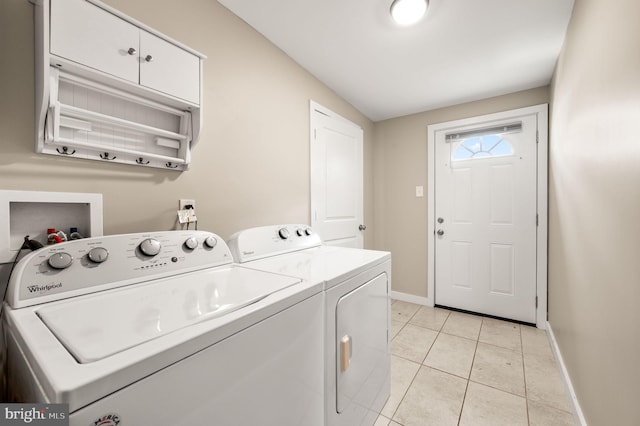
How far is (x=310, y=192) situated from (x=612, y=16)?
1.87m

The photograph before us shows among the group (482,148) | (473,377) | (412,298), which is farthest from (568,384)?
(482,148)

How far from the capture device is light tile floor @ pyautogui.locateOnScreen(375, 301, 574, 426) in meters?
1.53

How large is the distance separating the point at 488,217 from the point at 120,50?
3.23m

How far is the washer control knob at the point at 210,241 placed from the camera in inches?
47.6

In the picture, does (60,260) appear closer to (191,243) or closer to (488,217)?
(191,243)

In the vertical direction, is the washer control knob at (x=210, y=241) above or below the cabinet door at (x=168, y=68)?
below

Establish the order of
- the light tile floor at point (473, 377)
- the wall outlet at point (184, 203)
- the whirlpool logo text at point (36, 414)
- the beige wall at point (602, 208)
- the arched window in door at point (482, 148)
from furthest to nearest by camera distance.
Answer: the arched window in door at point (482, 148) → the light tile floor at point (473, 377) → the wall outlet at point (184, 203) → the beige wall at point (602, 208) → the whirlpool logo text at point (36, 414)

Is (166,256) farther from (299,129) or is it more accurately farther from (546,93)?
(546,93)

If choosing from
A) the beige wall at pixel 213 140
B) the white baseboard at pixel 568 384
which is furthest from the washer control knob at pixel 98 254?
the white baseboard at pixel 568 384

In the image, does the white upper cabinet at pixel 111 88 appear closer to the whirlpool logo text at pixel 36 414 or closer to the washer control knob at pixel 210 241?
the washer control knob at pixel 210 241

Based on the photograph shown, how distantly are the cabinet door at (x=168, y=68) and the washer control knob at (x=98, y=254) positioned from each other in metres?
0.70

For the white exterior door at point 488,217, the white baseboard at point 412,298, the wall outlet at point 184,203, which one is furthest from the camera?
the white baseboard at point 412,298

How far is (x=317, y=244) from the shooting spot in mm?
1898

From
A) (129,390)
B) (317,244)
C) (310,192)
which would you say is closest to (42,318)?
(129,390)
